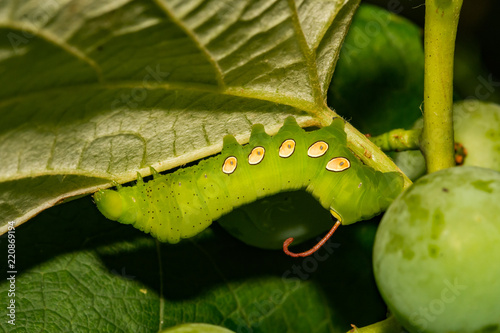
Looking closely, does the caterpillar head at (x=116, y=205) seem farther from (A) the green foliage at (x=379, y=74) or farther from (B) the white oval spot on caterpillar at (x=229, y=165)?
(A) the green foliage at (x=379, y=74)

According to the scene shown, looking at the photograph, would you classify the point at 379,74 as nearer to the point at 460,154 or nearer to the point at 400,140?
the point at 460,154

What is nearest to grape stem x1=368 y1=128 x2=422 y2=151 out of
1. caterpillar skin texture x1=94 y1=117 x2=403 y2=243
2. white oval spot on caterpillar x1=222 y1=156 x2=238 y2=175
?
caterpillar skin texture x1=94 y1=117 x2=403 y2=243

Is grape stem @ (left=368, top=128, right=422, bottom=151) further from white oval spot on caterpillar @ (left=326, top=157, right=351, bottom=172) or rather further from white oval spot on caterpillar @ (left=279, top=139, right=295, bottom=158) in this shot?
white oval spot on caterpillar @ (left=279, top=139, right=295, bottom=158)

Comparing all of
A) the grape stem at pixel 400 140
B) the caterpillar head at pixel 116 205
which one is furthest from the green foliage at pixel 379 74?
the caterpillar head at pixel 116 205

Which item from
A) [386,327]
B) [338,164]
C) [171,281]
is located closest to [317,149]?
[338,164]

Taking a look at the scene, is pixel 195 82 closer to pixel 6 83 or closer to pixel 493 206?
pixel 6 83

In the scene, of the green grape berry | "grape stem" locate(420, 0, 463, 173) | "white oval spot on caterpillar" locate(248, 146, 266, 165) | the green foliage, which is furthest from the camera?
the green foliage

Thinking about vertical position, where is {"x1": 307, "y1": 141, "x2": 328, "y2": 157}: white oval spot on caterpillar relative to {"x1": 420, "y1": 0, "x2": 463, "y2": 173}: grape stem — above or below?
below
